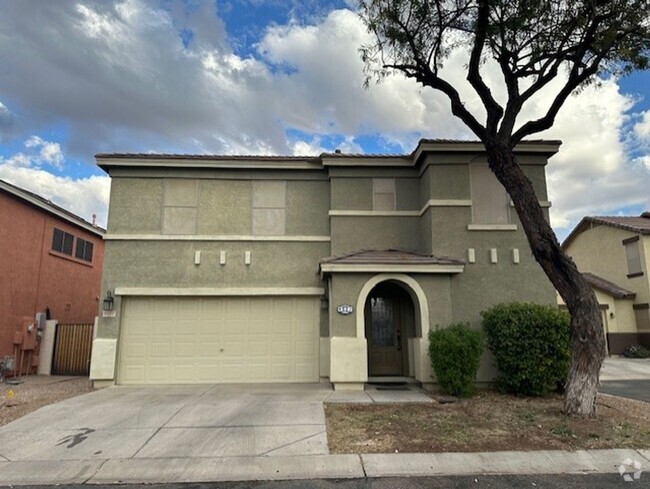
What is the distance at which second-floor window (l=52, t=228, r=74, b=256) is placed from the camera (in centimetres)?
1581

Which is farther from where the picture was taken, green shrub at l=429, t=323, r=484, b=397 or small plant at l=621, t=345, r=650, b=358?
small plant at l=621, t=345, r=650, b=358

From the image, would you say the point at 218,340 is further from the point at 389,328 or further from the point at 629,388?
the point at 629,388

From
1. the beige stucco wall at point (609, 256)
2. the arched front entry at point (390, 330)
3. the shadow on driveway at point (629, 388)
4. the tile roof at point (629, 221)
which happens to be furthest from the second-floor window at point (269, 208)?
the beige stucco wall at point (609, 256)

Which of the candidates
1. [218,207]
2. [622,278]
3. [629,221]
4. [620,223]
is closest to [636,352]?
Result: [622,278]

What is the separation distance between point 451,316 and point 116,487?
782cm

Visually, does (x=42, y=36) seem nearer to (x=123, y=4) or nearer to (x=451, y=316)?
(x=123, y=4)

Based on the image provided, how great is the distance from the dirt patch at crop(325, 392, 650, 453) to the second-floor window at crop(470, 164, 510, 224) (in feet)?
15.6

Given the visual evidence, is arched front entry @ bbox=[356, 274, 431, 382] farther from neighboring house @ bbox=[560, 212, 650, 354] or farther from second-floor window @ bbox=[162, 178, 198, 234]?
neighboring house @ bbox=[560, 212, 650, 354]

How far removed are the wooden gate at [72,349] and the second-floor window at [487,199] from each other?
12.2 metres

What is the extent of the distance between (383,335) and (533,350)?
3.87 metres

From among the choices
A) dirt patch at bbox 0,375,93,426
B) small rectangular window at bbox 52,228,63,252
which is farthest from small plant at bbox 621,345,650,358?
small rectangular window at bbox 52,228,63,252

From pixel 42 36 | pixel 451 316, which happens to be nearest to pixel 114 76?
pixel 42 36

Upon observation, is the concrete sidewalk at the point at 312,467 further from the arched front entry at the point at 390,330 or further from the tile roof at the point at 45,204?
the tile roof at the point at 45,204

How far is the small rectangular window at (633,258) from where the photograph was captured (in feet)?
63.1
